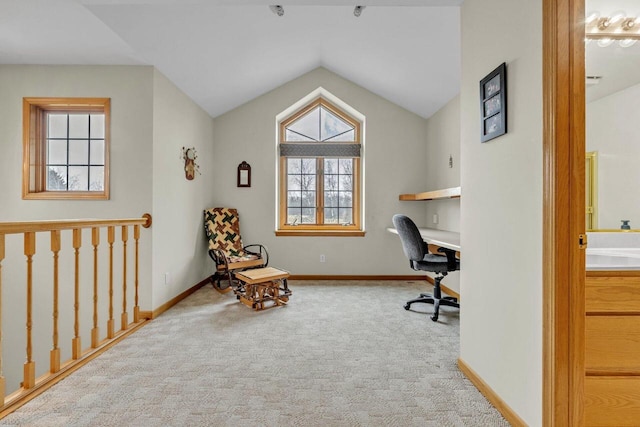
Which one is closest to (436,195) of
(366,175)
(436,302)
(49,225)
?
(436,302)

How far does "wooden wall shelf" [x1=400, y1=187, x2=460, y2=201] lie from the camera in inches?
118

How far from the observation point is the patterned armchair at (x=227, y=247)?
12.6ft

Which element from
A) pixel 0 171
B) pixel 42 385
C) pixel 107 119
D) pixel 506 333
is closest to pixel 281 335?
pixel 42 385

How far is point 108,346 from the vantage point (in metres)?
2.32

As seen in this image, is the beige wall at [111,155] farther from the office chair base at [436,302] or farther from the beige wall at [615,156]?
the beige wall at [615,156]

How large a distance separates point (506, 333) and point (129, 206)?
3.16m

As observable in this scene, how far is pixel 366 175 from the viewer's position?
4578 mm

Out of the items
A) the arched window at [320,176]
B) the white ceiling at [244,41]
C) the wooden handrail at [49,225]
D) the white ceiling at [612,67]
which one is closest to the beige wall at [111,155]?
the white ceiling at [244,41]

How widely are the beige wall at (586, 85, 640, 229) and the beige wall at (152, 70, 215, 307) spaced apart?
3478mm

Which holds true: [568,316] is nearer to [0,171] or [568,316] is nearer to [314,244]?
[314,244]

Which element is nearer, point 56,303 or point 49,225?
point 49,225

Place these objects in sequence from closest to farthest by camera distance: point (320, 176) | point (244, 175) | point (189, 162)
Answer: point (189, 162), point (244, 175), point (320, 176)

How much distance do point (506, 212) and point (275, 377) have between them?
1.61 m

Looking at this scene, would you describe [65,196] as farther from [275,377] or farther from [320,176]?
[320,176]
